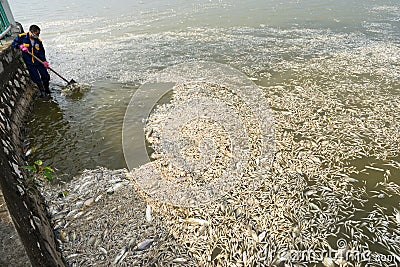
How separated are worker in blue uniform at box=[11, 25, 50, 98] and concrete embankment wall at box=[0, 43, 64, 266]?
1.95ft

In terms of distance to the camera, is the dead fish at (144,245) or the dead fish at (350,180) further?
the dead fish at (350,180)

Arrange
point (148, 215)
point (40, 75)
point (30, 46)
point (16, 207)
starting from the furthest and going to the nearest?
point (40, 75)
point (30, 46)
point (148, 215)
point (16, 207)

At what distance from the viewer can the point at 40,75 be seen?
10586 mm

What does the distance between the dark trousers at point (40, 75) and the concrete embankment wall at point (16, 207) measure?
2.09ft

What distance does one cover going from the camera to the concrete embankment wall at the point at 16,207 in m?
3.15

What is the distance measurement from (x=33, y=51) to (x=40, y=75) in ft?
5.55

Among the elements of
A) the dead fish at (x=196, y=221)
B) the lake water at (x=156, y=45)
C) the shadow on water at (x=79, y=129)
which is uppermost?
the lake water at (x=156, y=45)

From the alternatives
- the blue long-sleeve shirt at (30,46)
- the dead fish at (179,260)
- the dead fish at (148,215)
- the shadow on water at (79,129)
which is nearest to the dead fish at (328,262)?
the dead fish at (179,260)

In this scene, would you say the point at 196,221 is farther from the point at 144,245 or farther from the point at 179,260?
the point at 144,245

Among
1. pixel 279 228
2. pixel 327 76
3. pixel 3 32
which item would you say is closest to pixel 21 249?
pixel 279 228

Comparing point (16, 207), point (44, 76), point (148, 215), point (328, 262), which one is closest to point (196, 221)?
point (148, 215)

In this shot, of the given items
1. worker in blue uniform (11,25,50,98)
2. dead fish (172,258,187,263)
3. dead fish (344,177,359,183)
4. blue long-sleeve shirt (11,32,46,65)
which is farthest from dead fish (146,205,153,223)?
blue long-sleeve shirt (11,32,46,65)

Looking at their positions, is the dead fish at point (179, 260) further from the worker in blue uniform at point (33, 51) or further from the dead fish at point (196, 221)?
the worker in blue uniform at point (33, 51)

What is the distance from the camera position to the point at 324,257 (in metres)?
4.51
